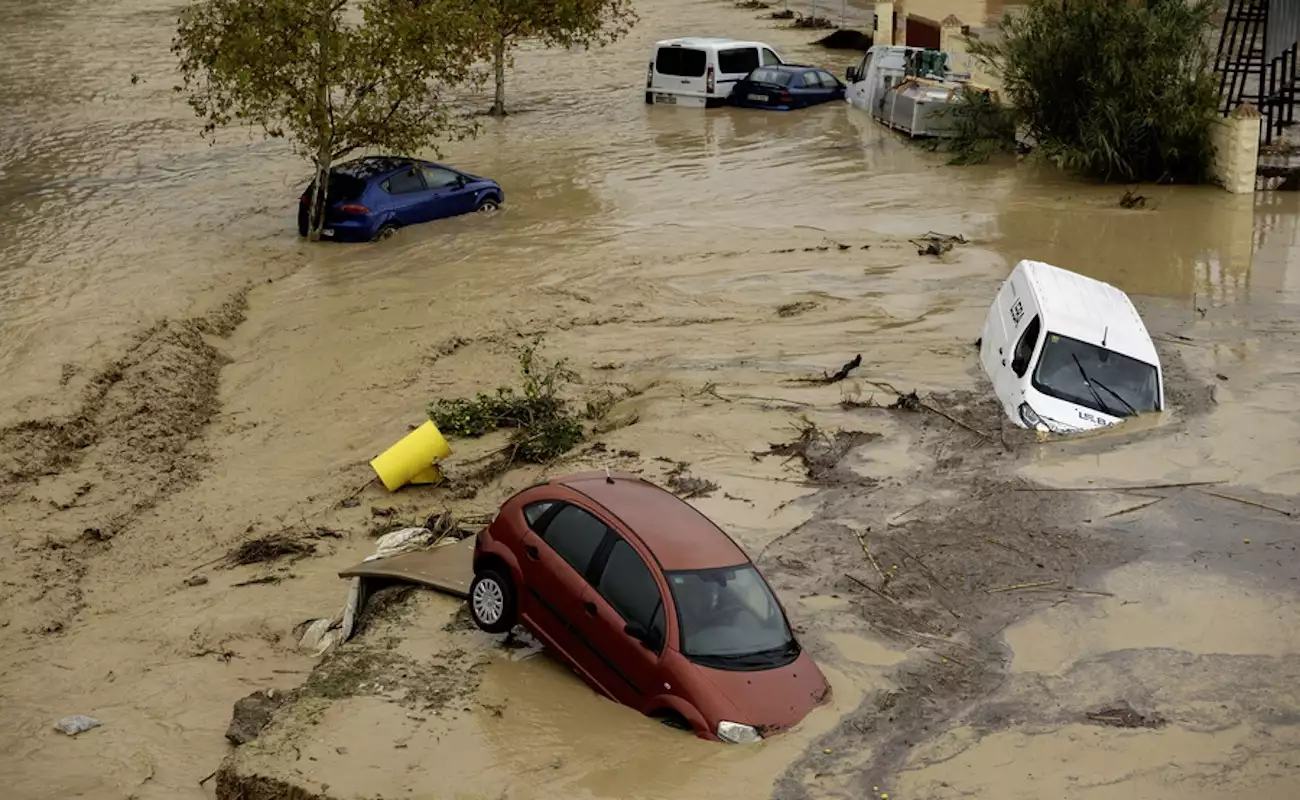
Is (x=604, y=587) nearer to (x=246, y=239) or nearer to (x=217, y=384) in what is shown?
(x=217, y=384)

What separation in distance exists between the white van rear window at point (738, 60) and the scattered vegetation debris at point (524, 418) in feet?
62.6

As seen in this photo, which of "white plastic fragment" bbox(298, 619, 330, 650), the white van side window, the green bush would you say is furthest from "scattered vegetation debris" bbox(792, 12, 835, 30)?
"white plastic fragment" bbox(298, 619, 330, 650)

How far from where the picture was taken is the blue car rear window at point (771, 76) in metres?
33.7

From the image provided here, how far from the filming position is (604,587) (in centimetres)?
977

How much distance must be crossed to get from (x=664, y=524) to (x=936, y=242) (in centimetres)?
1337

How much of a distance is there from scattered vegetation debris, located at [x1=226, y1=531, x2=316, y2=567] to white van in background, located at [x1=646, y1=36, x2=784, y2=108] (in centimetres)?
2265

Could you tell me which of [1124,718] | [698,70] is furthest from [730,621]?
[698,70]

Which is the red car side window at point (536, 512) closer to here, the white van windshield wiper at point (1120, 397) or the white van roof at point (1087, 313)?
the white van roof at point (1087, 313)

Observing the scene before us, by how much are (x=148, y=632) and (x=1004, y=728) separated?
6556mm

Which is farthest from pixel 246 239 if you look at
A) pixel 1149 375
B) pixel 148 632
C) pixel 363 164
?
pixel 1149 375

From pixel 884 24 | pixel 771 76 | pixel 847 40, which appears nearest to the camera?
pixel 771 76

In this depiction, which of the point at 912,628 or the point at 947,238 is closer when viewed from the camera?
the point at 912,628

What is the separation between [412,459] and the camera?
14219 millimetres

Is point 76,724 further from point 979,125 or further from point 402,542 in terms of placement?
point 979,125
